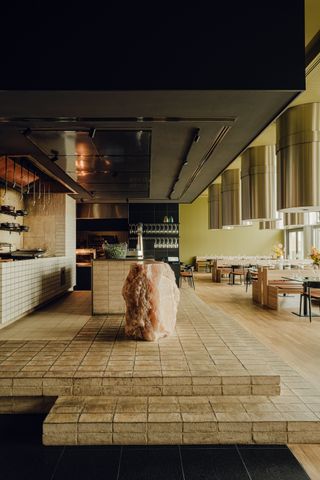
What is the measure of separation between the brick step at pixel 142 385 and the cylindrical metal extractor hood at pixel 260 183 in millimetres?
5604

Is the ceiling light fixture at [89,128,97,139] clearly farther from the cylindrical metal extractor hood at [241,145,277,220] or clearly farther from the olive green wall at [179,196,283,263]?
the olive green wall at [179,196,283,263]

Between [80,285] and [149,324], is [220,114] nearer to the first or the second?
[149,324]

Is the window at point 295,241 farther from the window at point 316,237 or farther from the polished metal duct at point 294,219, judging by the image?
the polished metal duct at point 294,219

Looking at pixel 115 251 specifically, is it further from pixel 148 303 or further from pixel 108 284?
pixel 148 303

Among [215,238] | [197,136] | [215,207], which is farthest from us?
[215,238]

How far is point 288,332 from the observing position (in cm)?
604

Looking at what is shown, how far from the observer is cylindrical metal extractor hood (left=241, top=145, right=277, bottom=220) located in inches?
324

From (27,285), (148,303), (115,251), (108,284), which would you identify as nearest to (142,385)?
(148,303)

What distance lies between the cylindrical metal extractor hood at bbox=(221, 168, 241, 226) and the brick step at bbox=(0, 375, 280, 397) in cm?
810

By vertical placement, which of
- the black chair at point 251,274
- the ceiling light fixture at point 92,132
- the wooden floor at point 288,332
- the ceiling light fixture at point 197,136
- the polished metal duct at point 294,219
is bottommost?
the wooden floor at point 288,332

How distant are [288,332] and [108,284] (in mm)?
3249

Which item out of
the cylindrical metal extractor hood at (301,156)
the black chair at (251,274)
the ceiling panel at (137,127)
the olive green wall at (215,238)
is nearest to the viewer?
the ceiling panel at (137,127)

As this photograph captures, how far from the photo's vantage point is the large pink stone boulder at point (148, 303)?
4.38 meters
